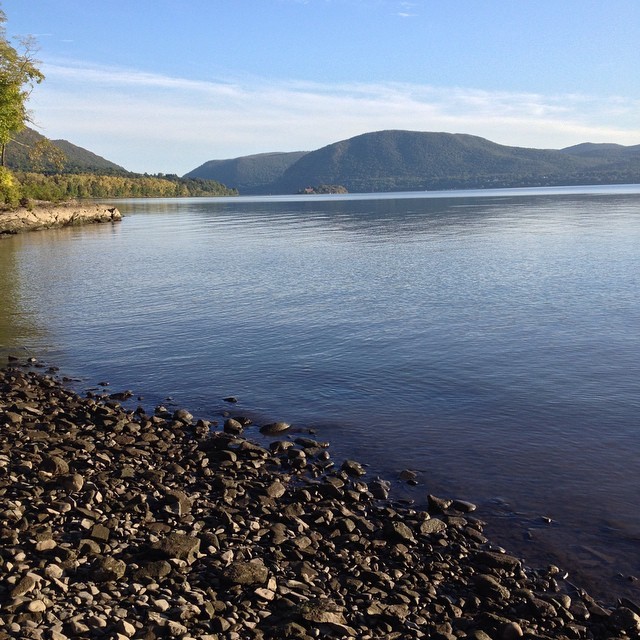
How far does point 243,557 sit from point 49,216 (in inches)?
4037

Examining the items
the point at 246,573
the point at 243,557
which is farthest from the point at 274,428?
the point at 246,573

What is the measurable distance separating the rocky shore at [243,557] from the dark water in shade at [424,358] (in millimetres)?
1130

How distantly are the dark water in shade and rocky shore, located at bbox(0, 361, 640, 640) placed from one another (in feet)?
3.71

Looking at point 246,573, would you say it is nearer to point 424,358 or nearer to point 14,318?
point 424,358

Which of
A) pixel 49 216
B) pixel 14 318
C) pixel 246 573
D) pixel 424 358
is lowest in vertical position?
pixel 424 358

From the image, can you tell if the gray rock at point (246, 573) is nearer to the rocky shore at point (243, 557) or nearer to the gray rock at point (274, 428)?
the rocky shore at point (243, 557)

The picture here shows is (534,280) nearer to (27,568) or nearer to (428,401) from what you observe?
(428,401)

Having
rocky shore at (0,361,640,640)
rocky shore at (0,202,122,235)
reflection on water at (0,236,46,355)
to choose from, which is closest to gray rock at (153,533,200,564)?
rocky shore at (0,361,640,640)

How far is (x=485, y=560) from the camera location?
Result: 425 inches

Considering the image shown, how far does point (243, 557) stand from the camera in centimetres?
1040

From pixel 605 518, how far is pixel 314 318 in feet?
65.8

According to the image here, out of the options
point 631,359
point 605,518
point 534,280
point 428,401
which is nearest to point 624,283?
point 534,280

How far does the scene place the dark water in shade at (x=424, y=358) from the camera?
1375cm

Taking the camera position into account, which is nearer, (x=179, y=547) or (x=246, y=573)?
(x=246, y=573)
